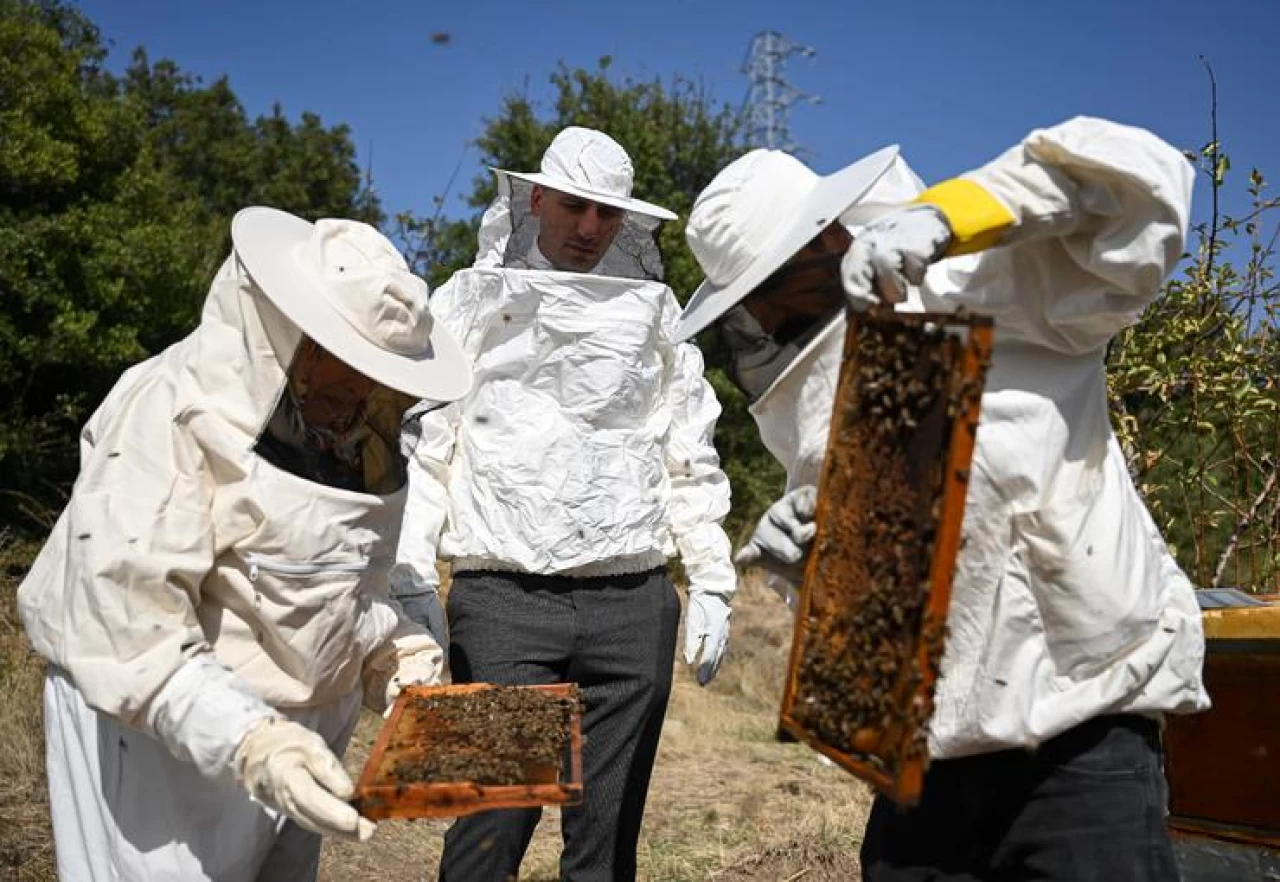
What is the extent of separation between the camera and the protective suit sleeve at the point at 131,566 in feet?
8.16

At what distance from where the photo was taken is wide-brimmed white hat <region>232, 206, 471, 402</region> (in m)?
2.67

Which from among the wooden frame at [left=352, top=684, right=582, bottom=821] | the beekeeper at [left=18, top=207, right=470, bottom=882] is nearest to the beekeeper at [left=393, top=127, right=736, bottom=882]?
the beekeeper at [left=18, top=207, right=470, bottom=882]

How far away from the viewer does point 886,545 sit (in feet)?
7.46

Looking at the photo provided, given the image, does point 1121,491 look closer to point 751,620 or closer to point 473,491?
point 473,491

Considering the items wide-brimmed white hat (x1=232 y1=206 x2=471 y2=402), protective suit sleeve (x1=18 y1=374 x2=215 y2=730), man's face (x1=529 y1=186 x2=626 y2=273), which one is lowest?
protective suit sleeve (x1=18 y1=374 x2=215 y2=730)

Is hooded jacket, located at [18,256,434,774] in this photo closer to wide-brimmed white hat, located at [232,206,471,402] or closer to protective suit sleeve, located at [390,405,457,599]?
wide-brimmed white hat, located at [232,206,471,402]

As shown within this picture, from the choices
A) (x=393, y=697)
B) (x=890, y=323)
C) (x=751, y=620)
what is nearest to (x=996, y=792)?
(x=890, y=323)

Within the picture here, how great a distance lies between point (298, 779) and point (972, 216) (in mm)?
1682

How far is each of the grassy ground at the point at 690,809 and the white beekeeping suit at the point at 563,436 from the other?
1579 millimetres

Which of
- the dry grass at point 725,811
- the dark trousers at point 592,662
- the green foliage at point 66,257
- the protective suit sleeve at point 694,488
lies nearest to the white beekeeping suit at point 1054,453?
the dark trousers at point 592,662

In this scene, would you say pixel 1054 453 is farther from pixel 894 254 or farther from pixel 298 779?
pixel 298 779

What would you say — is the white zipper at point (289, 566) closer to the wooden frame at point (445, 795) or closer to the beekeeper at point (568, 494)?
the wooden frame at point (445, 795)

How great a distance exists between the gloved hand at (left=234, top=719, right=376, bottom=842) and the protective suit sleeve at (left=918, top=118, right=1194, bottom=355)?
1597mm

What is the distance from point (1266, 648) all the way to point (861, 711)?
1.76m
